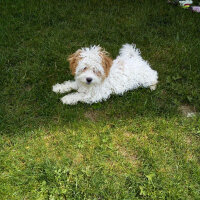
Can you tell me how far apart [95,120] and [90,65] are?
832 millimetres

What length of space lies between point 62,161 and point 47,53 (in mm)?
2329

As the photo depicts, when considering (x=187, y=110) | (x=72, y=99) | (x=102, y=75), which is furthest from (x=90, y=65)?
(x=187, y=110)

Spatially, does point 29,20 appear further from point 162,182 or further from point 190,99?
point 162,182

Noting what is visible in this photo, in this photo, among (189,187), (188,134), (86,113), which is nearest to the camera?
(189,187)

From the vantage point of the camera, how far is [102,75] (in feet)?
10.1

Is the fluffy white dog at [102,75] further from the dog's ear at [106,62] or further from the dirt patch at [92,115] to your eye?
the dirt patch at [92,115]

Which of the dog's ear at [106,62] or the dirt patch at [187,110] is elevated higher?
the dog's ear at [106,62]

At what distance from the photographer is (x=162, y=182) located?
98.5 inches

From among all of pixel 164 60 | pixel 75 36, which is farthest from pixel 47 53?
pixel 164 60

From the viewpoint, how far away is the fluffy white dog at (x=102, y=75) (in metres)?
2.98

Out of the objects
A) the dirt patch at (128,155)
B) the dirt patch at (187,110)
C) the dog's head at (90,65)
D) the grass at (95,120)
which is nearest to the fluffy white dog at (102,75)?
the dog's head at (90,65)

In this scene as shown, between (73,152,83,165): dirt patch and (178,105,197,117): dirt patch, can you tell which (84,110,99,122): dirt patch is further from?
(178,105,197,117): dirt patch

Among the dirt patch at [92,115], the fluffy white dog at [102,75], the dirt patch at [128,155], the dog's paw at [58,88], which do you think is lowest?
the dirt patch at [128,155]

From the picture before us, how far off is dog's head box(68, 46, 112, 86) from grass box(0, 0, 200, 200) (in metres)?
0.53
